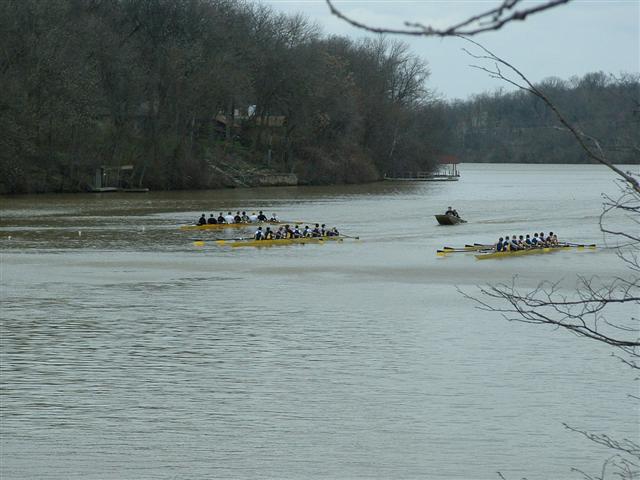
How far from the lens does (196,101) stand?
270 feet

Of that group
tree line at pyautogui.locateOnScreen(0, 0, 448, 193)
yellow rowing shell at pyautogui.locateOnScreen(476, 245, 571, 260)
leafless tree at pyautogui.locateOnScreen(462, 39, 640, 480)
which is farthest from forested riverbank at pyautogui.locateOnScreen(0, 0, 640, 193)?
leafless tree at pyautogui.locateOnScreen(462, 39, 640, 480)

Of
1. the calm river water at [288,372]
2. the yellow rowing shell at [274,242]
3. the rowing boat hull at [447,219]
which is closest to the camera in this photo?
the calm river water at [288,372]

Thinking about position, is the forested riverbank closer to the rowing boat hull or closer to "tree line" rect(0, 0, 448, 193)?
"tree line" rect(0, 0, 448, 193)

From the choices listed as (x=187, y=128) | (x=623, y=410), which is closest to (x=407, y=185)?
(x=187, y=128)

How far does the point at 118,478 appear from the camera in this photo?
13789mm

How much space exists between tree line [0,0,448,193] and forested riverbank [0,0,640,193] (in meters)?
0.13

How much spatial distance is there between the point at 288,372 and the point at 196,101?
6537 centimetres

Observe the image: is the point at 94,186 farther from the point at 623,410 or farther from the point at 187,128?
the point at 623,410

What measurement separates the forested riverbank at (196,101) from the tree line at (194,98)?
130 mm

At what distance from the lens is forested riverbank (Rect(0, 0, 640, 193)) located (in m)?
67.8

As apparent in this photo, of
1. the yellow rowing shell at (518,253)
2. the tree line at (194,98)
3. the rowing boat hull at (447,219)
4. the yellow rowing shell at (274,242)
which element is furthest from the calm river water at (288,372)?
the tree line at (194,98)

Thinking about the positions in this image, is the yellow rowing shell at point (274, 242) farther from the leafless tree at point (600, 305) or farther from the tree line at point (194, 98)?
the tree line at point (194, 98)

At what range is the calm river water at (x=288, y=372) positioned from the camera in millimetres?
14688

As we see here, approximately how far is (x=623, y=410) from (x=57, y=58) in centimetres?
5769
